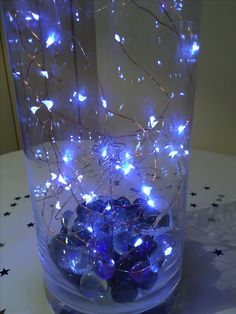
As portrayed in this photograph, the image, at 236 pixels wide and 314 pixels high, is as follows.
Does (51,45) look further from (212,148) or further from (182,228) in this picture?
(212,148)

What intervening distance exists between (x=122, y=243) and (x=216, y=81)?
0.74 metres

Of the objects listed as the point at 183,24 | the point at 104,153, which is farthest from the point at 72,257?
the point at 183,24

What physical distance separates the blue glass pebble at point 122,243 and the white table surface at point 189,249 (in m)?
0.12

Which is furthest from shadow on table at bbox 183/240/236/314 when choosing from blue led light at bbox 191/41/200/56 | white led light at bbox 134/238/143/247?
blue led light at bbox 191/41/200/56

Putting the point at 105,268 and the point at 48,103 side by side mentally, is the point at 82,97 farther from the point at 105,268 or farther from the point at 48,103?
the point at 105,268

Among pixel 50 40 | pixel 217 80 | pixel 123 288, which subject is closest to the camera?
pixel 123 288

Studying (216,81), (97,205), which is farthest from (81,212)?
(216,81)

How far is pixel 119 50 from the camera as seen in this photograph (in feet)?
2.17

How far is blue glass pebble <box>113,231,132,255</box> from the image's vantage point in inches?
20.5

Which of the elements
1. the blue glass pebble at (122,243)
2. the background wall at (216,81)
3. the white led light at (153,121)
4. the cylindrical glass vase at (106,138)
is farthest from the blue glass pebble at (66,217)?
the background wall at (216,81)

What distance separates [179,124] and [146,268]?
23 cm

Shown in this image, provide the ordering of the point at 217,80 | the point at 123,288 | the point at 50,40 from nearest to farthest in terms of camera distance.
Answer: the point at 123,288 < the point at 50,40 < the point at 217,80

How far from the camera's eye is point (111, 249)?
53 centimetres

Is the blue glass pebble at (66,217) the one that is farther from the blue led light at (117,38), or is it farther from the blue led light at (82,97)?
the blue led light at (117,38)
